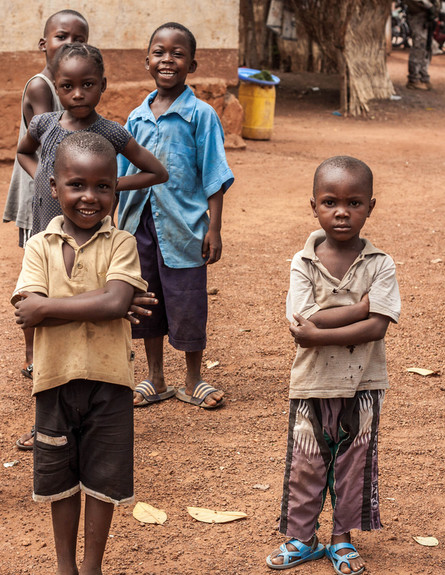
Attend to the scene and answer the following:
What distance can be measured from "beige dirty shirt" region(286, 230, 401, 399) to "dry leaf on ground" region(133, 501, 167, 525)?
0.78 metres

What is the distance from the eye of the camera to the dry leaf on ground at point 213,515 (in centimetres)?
297

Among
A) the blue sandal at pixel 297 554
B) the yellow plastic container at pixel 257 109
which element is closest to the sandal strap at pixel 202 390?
the blue sandal at pixel 297 554

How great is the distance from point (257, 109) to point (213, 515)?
8319mm

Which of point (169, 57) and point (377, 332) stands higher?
point (169, 57)

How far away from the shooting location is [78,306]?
89.6 inches

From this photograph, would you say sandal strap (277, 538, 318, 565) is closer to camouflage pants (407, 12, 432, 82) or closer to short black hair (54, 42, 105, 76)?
short black hair (54, 42, 105, 76)

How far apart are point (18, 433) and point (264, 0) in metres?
15.5

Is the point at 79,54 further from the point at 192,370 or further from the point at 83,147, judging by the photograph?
the point at 192,370

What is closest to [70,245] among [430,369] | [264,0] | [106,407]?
[106,407]

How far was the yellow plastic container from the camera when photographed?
34.9 ft

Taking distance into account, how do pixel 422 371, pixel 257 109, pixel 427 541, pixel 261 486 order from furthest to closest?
pixel 257 109, pixel 422 371, pixel 261 486, pixel 427 541

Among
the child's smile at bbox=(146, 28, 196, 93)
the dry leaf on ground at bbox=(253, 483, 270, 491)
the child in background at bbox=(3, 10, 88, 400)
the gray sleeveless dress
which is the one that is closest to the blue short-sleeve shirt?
the child's smile at bbox=(146, 28, 196, 93)

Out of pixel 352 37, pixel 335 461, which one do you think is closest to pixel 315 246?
pixel 335 461

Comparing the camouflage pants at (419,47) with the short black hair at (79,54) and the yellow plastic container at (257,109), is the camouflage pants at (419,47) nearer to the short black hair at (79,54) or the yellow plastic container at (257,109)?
A: the yellow plastic container at (257,109)
